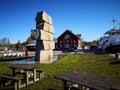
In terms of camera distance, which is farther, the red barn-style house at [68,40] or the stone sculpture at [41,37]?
the red barn-style house at [68,40]

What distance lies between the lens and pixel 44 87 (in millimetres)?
6895

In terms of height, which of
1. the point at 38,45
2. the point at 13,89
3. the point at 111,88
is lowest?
the point at 13,89

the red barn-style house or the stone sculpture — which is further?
the red barn-style house

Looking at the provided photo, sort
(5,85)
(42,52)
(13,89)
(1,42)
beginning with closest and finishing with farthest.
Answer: (13,89), (5,85), (42,52), (1,42)

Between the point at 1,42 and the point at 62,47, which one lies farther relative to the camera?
the point at 1,42

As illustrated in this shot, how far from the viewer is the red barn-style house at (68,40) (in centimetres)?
6216

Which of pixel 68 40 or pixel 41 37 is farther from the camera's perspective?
pixel 68 40

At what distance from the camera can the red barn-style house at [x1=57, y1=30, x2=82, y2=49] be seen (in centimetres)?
6216

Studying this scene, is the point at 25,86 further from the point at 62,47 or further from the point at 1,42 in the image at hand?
the point at 1,42

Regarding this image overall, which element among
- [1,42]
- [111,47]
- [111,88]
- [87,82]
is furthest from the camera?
[1,42]

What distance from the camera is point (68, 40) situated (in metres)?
62.8

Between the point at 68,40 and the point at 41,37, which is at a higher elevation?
the point at 68,40

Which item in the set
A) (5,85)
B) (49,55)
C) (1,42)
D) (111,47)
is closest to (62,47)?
(111,47)

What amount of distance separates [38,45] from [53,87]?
11827mm
